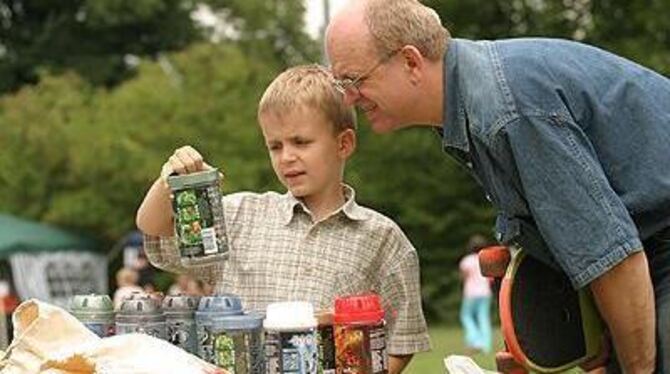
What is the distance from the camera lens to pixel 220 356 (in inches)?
140

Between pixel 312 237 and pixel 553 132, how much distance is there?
1.14 meters

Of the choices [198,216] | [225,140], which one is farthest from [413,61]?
[225,140]

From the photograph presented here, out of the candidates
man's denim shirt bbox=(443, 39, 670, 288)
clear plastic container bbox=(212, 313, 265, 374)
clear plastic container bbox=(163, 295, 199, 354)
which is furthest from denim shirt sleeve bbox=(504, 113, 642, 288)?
clear plastic container bbox=(163, 295, 199, 354)

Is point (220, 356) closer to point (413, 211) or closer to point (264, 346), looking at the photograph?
point (264, 346)

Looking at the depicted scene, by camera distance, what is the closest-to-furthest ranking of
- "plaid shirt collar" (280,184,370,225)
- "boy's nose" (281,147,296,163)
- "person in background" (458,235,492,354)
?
"boy's nose" (281,147,296,163), "plaid shirt collar" (280,184,370,225), "person in background" (458,235,492,354)

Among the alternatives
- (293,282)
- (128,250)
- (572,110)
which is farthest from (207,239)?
(128,250)

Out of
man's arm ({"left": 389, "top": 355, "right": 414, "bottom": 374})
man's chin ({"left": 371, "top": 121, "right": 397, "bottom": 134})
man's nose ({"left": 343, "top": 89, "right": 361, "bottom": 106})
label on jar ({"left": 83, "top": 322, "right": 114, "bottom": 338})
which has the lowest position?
man's arm ({"left": 389, "top": 355, "right": 414, "bottom": 374})

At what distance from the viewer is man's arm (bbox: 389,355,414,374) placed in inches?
165

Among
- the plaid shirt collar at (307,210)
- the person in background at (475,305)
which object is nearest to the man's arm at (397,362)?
the plaid shirt collar at (307,210)

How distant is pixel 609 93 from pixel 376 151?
3138 centimetres

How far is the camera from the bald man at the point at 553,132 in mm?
3328

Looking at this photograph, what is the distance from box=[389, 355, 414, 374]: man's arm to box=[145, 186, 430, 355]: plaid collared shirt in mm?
26

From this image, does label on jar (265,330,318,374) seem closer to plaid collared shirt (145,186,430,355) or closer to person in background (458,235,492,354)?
plaid collared shirt (145,186,430,355)

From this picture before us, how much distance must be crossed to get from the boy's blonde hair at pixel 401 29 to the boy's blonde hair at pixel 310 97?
0.60 meters
